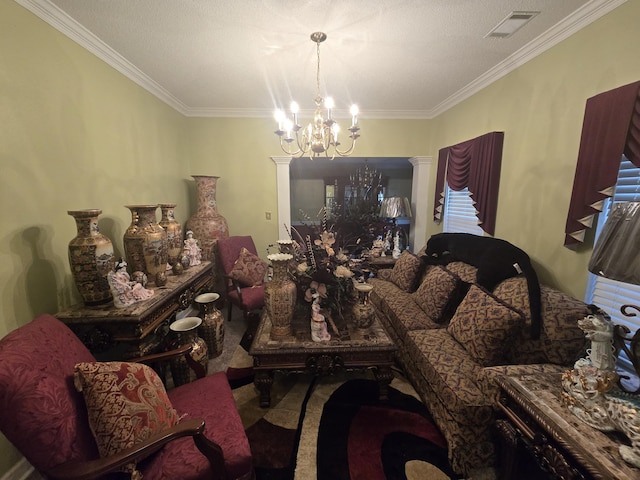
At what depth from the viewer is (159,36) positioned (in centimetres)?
199

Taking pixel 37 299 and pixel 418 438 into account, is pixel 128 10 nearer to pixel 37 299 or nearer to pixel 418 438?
pixel 37 299

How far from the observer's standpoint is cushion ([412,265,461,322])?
7.69 feet

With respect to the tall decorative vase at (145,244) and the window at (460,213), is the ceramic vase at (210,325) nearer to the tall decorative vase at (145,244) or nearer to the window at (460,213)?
the tall decorative vase at (145,244)

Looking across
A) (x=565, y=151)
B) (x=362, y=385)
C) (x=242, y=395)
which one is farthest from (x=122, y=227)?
(x=565, y=151)

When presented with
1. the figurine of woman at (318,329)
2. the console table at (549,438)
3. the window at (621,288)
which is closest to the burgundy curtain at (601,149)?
the window at (621,288)

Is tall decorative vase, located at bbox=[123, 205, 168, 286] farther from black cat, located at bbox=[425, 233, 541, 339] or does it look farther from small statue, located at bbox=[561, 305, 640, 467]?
black cat, located at bbox=[425, 233, 541, 339]

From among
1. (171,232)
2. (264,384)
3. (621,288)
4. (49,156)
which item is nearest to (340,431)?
(264,384)

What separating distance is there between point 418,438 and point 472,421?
0.41m

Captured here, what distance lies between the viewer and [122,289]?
1.73m

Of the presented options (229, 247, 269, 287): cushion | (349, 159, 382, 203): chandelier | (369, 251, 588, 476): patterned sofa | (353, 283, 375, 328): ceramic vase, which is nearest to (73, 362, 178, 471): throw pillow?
(353, 283, 375, 328): ceramic vase

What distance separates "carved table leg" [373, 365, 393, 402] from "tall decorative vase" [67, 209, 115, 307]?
2.00 metres

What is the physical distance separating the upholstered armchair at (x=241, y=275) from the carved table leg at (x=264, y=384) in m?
1.19

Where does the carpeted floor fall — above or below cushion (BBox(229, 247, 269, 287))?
below

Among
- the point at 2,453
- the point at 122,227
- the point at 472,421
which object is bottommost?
the point at 2,453
